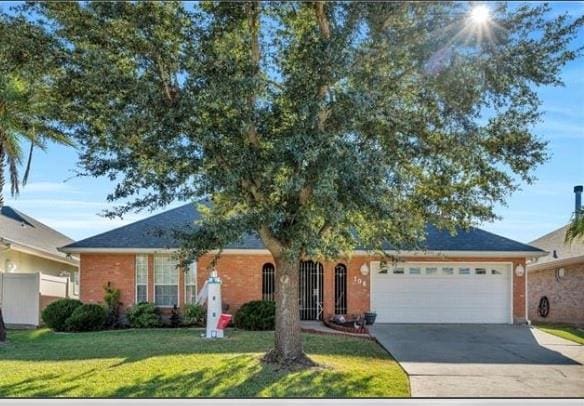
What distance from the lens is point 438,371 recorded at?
1010 cm

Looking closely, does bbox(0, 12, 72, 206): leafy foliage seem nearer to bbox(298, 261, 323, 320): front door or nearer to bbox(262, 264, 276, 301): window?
bbox(262, 264, 276, 301): window

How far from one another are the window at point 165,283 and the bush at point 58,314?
249 cm

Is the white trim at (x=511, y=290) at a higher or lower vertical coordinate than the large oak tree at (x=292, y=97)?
lower

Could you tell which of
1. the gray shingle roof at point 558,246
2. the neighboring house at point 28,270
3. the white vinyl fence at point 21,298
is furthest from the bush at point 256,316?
the gray shingle roof at point 558,246

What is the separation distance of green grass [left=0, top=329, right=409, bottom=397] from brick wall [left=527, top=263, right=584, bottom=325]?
29.7ft

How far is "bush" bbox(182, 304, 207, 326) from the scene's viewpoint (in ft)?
56.8

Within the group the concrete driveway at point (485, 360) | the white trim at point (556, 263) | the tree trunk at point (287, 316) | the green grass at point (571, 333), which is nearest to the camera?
the concrete driveway at point (485, 360)

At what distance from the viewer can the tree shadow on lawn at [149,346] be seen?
1162 cm

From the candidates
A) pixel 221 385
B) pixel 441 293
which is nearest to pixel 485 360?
pixel 221 385

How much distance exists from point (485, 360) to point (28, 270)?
1542cm

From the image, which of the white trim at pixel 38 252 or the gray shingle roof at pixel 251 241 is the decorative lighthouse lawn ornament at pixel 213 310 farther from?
the white trim at pixel 38 252

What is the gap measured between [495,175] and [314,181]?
348cm

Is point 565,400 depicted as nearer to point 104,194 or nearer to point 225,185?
point 225,185

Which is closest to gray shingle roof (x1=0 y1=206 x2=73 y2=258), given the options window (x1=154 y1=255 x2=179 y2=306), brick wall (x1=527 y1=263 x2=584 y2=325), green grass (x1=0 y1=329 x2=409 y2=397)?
window (x1=154 y1=255 x2=179 y2=306)
